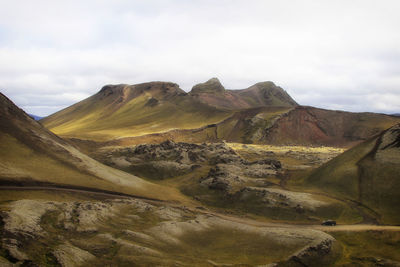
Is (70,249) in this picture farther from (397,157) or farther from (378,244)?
(397,157)

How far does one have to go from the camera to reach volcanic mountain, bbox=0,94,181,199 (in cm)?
6075

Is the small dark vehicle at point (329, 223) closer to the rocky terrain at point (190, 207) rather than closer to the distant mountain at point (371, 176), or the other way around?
the rocky terrain at point (190, 207)

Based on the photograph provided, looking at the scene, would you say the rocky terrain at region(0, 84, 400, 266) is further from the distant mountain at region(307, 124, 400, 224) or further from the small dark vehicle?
the small dark vehicle

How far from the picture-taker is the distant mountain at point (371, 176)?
63469mm

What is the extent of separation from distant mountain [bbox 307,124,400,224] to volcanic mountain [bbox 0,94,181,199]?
40.8 m

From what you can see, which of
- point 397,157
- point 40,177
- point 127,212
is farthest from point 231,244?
point 397,157

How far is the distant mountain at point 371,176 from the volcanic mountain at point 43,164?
1605 inches

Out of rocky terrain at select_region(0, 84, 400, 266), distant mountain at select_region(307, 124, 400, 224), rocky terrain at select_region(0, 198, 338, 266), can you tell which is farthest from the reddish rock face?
rocky terrain at select_region(0, 198, 338, 266)

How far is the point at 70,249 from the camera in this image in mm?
39062

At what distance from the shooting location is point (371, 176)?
236ft

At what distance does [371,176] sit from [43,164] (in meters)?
70.6

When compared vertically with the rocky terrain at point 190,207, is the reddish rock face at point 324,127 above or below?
above

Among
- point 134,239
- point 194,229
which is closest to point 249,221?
point 194,229

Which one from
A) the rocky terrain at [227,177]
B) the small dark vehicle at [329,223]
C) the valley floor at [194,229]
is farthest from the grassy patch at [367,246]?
the rocky terrain at [227,177]
